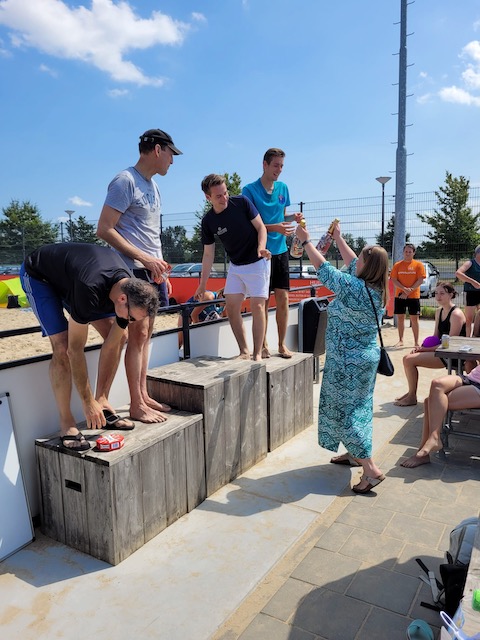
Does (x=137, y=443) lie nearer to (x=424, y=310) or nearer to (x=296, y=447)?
(x=296, y=447)

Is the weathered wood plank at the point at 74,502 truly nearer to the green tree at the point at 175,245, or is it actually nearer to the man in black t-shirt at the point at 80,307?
the man in black t-shirt at the point at 80,307

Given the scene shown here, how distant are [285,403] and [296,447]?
0.36 meters

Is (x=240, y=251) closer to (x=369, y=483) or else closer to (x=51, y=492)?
(x=369, y=483)

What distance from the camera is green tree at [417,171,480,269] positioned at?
12.6m

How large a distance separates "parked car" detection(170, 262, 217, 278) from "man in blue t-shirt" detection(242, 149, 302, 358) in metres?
10.6

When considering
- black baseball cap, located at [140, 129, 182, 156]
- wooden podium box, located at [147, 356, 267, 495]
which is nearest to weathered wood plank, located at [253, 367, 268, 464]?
wooden podium box, located at [147, 356, 267, 495]

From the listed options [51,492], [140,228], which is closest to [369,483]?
[51,492]

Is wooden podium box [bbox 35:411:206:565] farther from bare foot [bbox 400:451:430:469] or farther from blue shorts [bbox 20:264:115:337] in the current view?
bare foot [bbox 400:451:430:469]

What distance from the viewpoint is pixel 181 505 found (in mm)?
2838

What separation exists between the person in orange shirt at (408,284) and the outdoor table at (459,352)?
3.14 m

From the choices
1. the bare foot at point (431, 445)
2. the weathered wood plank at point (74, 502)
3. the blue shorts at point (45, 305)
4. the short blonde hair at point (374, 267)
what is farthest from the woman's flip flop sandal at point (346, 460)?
the blue shorts at point (45, 305)

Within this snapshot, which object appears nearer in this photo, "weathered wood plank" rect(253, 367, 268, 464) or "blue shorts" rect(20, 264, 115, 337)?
"blue shorts" rect(20, 264, 115, 337)

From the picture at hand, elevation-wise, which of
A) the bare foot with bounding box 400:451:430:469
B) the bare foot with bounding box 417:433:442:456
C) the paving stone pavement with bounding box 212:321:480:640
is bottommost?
the paving stone pavement with bounding box 212:321:480:640

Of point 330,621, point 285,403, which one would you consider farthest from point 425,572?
point 285,403
